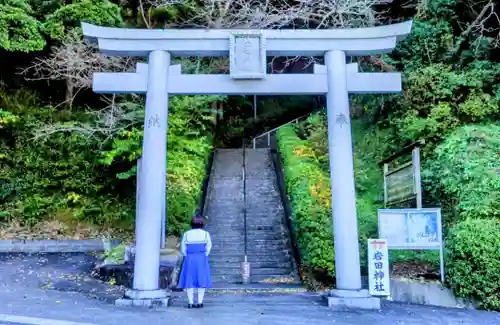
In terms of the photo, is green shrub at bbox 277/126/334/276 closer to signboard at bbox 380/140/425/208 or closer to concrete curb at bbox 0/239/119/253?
signboard at bbox 380/140/425/208

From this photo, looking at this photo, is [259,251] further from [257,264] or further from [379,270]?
[379,270]

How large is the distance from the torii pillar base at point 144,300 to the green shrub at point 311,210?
2.99 metres

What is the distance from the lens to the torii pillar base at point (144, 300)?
7.25 m

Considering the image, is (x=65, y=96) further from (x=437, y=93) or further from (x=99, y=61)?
(x=437, y=93)

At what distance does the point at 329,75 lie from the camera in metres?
8.20

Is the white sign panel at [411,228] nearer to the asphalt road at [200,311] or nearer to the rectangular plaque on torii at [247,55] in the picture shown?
the asphalt road at [200,311]

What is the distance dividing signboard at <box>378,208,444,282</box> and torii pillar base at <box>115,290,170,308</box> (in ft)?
13.1

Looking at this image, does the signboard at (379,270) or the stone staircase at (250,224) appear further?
the stone staircase at (250,224)

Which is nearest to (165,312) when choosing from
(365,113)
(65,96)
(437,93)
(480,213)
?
(480,213)

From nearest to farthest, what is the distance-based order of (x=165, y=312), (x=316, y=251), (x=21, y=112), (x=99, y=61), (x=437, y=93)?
(x=165, y=312)
(x=316, y=251)
(x=437, y=93)
(x=99, y=61)
(x=21, y=112)

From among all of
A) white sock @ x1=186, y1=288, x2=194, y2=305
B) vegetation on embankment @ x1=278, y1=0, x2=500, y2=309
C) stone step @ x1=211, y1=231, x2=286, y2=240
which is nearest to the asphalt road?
white sock @ x1=186, y1=288, x2=194, y2=305

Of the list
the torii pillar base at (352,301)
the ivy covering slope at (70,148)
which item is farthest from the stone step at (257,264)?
the ivy covering slope at (70,148)

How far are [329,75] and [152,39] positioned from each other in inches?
128

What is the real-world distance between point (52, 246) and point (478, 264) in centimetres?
1069
